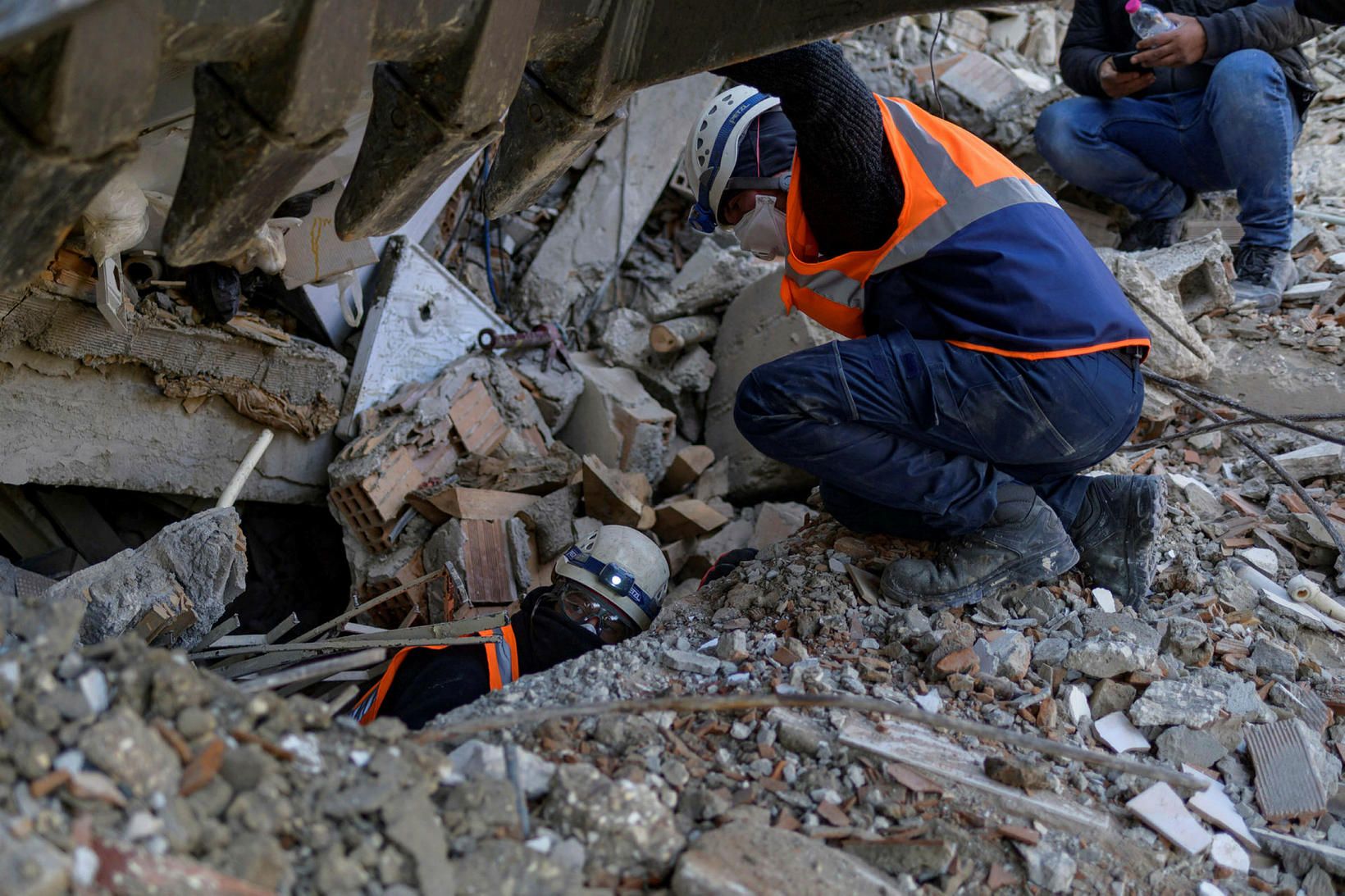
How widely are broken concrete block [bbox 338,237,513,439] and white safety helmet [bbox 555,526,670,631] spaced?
1607 mm

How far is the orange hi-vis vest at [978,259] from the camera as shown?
2.83 m

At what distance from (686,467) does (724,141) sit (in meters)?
2.27

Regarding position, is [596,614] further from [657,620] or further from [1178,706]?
[1178,706]

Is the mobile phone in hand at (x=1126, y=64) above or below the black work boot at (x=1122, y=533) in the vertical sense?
above

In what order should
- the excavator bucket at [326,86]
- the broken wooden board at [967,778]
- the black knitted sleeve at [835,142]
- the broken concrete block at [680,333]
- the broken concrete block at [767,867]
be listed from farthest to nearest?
the broken concrete block at [680,333], the black knitted sleeve at [835,142], the broken wooden board at [967,778], the broken concrete block at [767,867], the excavator bucket at [326,86]

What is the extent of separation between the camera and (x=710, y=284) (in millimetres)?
5426

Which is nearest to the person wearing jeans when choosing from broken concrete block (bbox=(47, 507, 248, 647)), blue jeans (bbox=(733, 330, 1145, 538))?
blue jeans (bbox=(733, 330, 1145, 538))

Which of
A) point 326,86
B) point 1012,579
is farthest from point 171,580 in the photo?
point 1012,579

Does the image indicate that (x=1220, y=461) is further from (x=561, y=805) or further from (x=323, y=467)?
(x=323, y=467)

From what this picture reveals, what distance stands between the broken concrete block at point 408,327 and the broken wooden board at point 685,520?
1.34 m

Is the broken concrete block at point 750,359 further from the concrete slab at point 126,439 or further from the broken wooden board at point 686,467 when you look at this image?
the concrete slab at point 126,439

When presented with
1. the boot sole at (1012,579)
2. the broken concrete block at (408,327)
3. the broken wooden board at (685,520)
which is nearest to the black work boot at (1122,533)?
the boot sole at (1012,579)

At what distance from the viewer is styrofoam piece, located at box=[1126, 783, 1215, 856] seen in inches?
88.7

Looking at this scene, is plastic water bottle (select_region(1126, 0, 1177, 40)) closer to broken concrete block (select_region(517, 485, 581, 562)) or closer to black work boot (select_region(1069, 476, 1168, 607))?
black work boot (select_region(1069, 476, 1168, 607))
